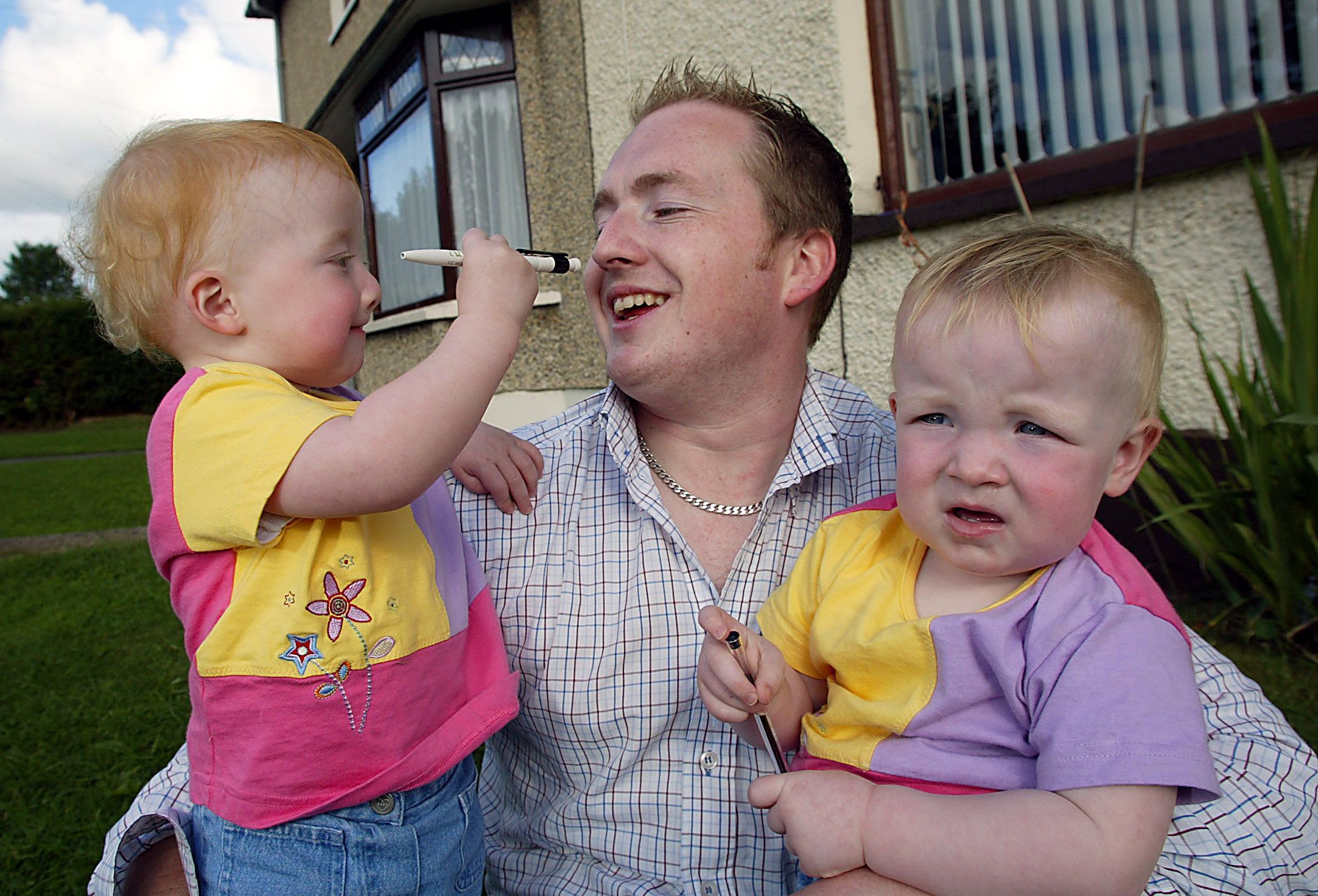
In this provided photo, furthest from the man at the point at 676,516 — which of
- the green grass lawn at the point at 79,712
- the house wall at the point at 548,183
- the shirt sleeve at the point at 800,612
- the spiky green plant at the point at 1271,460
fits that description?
the house wall at the point at 548,183

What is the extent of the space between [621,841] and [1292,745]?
102 cm

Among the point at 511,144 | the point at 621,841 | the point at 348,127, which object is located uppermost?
the point at 348,127

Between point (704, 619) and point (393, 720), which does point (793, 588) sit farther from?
point (393, 720)

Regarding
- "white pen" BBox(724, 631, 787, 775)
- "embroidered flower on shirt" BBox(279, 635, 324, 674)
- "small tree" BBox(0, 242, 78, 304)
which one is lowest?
"white pen" BBox(724, 631, 787, 775)

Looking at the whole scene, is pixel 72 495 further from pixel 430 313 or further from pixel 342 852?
pixel 342 852

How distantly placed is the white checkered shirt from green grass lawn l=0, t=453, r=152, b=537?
6.55 metres

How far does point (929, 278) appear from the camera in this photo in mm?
1115

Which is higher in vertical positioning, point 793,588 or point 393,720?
point 793,588

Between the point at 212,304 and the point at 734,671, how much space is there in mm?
834

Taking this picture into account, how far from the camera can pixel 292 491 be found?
1.04 m

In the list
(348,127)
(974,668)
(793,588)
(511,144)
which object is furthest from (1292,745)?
(348,127)

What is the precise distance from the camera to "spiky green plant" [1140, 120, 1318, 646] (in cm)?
236

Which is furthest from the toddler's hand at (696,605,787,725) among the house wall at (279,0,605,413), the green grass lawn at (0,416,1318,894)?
the house wall at (279,0,605,413)

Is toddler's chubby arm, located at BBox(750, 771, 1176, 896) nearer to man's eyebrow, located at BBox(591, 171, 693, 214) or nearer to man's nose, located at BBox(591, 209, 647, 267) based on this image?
man's nose, located at BBox(591, 209, 647, 267)
